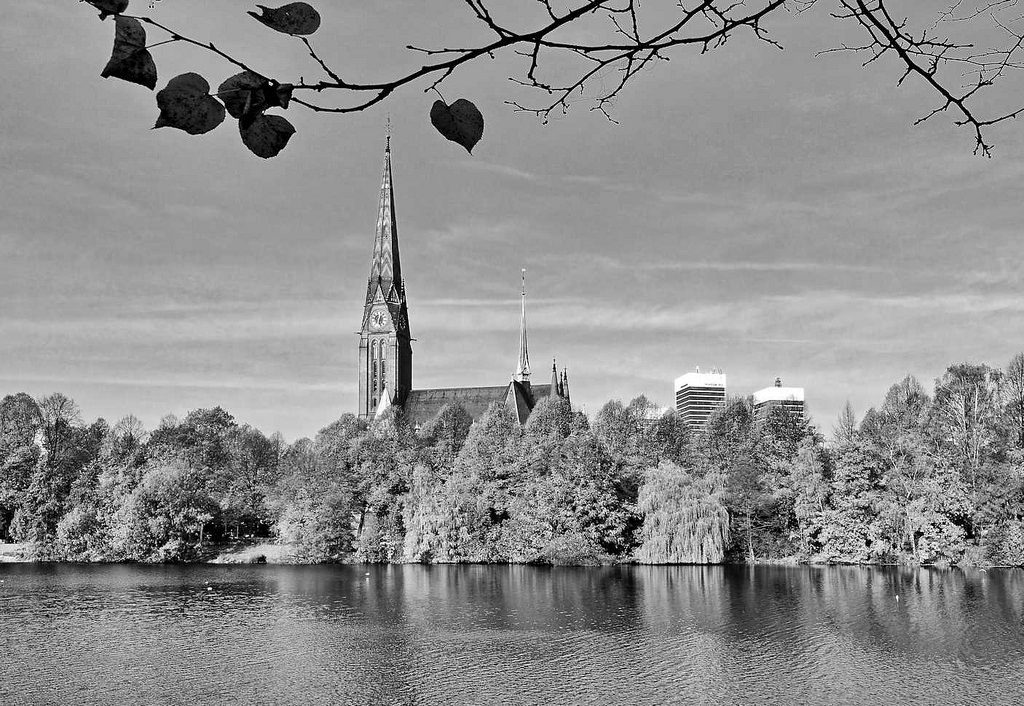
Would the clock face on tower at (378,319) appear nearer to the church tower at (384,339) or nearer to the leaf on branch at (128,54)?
the church tower at (384,339)

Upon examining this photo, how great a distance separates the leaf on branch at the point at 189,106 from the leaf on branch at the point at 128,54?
2.8 inches

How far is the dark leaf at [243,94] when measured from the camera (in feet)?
6.89

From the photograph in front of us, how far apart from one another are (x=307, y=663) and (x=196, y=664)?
12.3 ft

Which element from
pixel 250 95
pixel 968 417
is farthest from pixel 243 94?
pixel 968 417

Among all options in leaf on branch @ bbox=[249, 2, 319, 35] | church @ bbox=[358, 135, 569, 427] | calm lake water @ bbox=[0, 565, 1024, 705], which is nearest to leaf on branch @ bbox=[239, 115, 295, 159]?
leaf on branch @ bbox=[249, 2, 319, 35]

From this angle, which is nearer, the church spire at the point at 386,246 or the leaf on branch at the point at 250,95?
the leaf on branch at the point at 250,95

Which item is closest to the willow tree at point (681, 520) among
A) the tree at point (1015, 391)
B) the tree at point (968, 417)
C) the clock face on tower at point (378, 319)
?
the tree at point (968, 417)

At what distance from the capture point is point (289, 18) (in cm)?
206

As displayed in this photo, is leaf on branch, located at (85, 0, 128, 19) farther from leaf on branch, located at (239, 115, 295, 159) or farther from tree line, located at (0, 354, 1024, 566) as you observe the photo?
tree line, located at (0, 354, 1024, 566)

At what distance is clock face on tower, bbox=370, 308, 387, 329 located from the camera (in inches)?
4329

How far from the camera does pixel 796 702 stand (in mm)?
25094

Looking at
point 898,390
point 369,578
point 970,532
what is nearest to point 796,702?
point 369,578

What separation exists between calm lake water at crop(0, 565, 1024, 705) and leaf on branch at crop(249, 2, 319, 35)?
83.3 ft

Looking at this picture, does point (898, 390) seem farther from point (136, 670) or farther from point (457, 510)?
point (136, 670)
